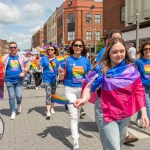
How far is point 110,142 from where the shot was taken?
10.1ft

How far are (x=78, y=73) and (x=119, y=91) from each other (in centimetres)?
229

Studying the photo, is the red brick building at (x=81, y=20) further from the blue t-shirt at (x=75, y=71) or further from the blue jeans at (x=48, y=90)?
the blue t-shirt at (x=75, y=71)

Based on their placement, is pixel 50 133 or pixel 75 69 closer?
pixel 75 69

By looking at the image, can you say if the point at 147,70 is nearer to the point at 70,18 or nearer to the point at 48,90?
the point at 48,90

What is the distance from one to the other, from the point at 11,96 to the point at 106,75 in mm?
4527

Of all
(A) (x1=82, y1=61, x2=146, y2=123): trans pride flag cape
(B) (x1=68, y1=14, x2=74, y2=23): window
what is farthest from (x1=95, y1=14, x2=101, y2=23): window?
(A) (x1=82, y1=61, x2=146, y2=123): trans pride flag cape

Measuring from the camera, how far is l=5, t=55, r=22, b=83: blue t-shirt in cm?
714

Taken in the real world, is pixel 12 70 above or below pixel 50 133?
above

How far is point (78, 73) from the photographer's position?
5.32m

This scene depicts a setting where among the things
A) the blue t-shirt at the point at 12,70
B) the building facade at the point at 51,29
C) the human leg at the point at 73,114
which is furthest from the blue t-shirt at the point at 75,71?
the building facade at the point at 51,29

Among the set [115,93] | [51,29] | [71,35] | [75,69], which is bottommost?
[115,93]

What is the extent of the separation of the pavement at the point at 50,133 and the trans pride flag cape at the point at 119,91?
1.86 meters

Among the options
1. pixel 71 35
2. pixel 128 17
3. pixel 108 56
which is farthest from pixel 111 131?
pixel 71 35

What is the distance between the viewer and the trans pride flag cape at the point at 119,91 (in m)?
3.07
